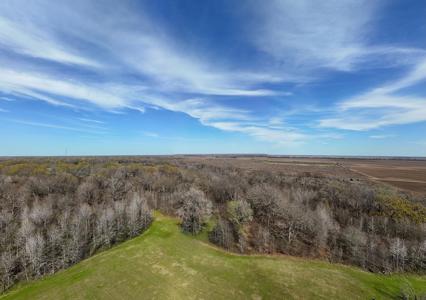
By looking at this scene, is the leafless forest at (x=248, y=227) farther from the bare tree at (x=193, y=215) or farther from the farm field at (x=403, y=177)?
the farm field at (x=403, y=177)

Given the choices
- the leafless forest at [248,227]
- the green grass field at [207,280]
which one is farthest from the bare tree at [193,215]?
the green grass field at [207,280]

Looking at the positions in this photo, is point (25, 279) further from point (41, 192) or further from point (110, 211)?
point (41, 192)

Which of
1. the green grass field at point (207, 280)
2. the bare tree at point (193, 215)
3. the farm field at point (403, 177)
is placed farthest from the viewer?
the farm field at point (403, 177)

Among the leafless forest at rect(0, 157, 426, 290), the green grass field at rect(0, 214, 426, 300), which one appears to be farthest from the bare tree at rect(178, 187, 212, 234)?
the green grass field at rect(0, 214, 426, 300)

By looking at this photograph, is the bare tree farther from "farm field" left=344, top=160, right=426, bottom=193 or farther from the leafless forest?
"farm field" left=344, top=160, right=426, bottom=193

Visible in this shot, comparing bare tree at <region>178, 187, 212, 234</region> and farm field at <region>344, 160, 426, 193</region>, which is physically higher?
farm field at <region>344, 160, 426, 193</region>

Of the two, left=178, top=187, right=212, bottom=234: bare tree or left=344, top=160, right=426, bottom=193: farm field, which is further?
left=344, top=160, right=426, bottom=193: farm field

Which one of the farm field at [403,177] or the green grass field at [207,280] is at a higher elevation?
the farm field at [403,177]

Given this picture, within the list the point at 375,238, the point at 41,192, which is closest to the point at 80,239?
the point at 41,192
